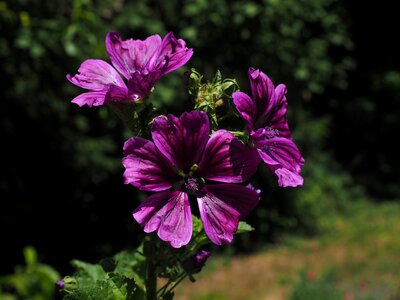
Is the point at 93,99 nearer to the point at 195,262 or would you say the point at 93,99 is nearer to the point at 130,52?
the point at 130,52

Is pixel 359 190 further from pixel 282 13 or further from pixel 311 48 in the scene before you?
pixel 282 13

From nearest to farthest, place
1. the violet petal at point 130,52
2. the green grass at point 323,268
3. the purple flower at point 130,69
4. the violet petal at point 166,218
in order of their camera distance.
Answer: the violet petal at point 166,218
the purple flower at point 130,69
the violet petal at point 130,52
the green grass at point 323,268

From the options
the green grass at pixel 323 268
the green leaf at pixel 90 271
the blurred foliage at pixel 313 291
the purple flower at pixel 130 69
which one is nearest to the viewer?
the purple flower at pixel 130 69

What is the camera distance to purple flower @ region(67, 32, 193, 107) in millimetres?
1388

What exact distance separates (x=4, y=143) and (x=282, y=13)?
112 inches

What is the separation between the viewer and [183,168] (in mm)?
1353

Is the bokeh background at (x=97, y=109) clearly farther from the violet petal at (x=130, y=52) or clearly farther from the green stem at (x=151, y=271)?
the green stem at (x=151, y=271)

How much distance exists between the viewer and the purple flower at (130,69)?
1.39m

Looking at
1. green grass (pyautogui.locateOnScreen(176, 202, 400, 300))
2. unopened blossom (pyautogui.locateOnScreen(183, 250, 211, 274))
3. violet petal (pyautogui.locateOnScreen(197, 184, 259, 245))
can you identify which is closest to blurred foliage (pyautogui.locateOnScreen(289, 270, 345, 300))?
green grass (pyautogui.locateOnScreen(176, 202, 400, 300))

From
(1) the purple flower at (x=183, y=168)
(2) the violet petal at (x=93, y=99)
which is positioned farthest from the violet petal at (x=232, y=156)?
(2) the violet petal at (x=93, y=99)

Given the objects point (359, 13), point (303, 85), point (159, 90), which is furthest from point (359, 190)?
point (159, 90)

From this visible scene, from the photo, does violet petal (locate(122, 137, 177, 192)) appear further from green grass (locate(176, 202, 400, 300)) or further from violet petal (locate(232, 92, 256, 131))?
green grass (locate(176, 202, 400, 300))

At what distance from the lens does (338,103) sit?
11438 mm

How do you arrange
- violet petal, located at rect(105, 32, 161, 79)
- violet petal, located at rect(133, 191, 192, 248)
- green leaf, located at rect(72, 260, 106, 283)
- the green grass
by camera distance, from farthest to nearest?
the green grass, green leaf, located at rect(72, 260, 106, 283), violet petal, located at rect(105, 32, 161, 79), violet petal, located at rect(133, 191, 192, 248)
